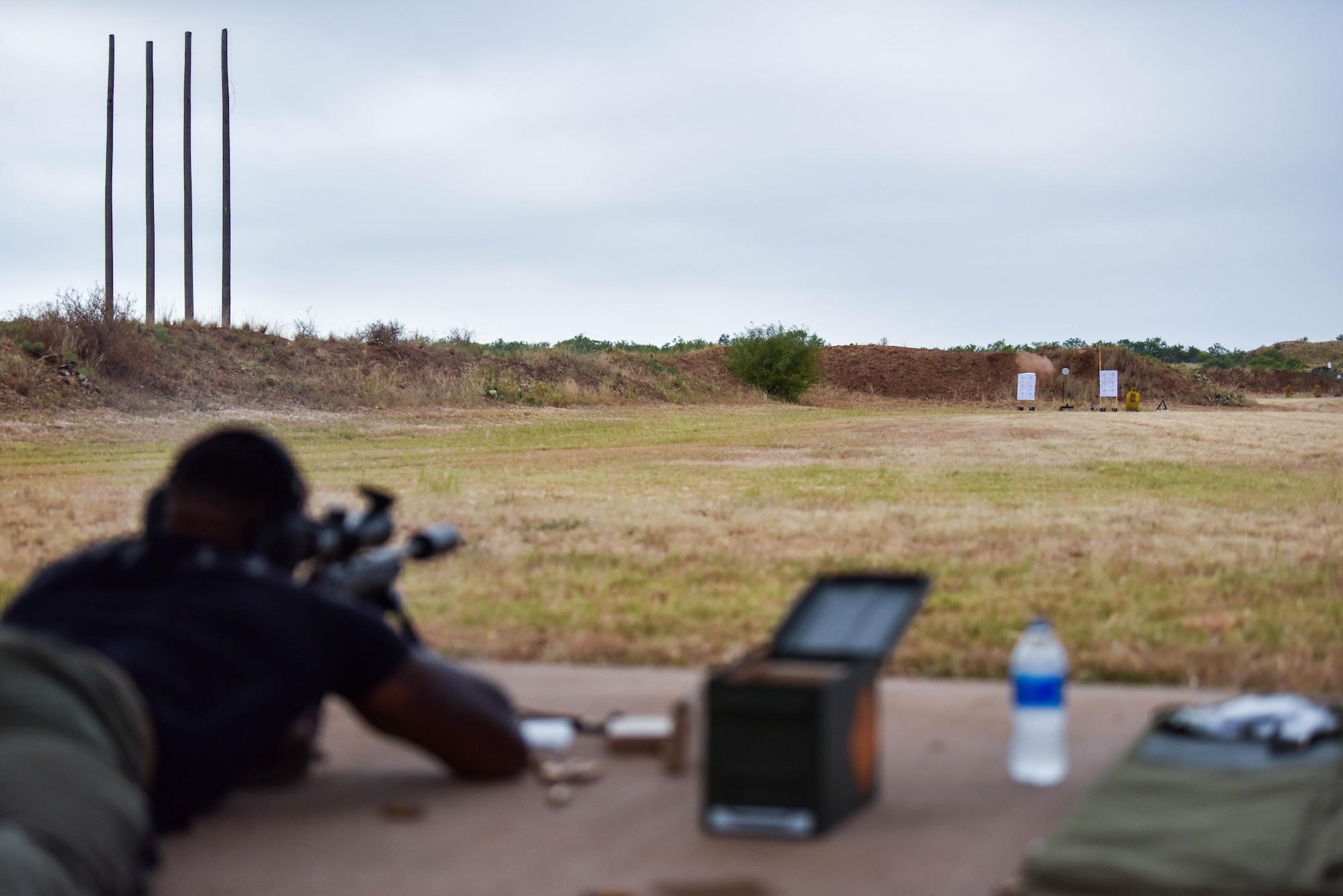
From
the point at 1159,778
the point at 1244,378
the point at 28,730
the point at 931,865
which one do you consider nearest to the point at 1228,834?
the point at 1159,778

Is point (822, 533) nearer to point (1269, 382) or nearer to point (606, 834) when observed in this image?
point (606, 834)

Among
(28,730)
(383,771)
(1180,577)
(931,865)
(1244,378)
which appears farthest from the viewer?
(1244,378)

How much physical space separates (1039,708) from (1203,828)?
639 mm

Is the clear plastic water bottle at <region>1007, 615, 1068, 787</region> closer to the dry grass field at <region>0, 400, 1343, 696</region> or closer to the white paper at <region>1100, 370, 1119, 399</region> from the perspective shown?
the dry grass field at <region>0, 400, 1343, 696</region>

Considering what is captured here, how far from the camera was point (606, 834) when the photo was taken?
313 cm

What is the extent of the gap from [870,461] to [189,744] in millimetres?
13566

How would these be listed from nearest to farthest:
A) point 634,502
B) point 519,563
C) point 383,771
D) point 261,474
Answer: point 261,474 → point 383,771 → point 519,563 → point 634,502

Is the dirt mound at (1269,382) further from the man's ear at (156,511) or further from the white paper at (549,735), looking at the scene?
the man's ear at (156,511)

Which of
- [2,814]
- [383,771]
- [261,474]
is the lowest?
[383,771]

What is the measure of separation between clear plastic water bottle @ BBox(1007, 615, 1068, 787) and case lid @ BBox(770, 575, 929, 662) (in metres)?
0.35

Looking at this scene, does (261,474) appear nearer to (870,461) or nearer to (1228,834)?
(1228,834)

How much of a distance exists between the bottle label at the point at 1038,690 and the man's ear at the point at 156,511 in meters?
2.26

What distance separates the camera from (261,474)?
309 centimetres

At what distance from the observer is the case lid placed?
3146 mm
